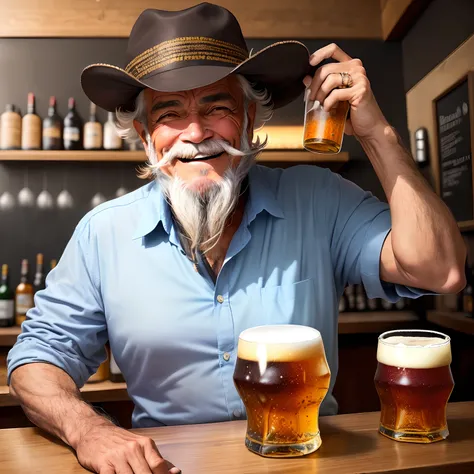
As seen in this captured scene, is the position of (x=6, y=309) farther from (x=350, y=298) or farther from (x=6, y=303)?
(x=350, y=298)

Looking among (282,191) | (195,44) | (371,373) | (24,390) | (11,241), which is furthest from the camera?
(11,241)

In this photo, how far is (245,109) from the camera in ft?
5.05

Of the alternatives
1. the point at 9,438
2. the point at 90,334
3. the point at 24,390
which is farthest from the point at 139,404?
the point at 9,438

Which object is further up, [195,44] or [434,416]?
[195,44]

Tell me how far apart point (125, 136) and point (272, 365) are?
3.51ft

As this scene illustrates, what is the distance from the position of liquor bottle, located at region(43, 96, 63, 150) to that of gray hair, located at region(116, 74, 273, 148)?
206 cm

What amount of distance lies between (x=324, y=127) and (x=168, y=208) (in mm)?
475

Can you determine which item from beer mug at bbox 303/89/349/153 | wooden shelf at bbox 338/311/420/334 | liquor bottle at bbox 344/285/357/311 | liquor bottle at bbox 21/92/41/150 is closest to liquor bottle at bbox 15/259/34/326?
liquor bottle at bbox 21/92/41/150

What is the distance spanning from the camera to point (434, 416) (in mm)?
911

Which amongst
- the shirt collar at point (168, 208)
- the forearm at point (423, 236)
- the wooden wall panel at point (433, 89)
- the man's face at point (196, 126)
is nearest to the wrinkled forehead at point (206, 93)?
the man's face at point (196, 126)

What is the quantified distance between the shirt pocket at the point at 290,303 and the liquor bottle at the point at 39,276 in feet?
8.55

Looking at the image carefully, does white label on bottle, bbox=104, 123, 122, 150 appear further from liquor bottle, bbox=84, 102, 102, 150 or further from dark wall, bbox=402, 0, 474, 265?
dark wall, bbox=402, 0, 474, 265

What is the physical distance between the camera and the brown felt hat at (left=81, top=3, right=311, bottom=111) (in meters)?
1.36

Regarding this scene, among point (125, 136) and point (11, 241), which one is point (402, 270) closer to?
point (125, 136)
